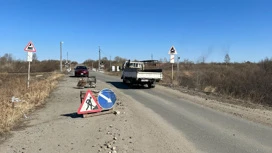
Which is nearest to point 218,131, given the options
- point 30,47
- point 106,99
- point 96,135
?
point 96,135

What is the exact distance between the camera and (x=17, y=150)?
708 centimetres

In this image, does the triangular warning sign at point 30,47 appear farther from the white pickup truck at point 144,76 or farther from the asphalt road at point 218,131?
the asphalt road at point 218,131

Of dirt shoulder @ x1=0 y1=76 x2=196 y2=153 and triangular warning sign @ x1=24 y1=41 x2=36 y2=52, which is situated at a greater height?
triangular warning sign @ x1=24 y1=41 x2=36 y2=52

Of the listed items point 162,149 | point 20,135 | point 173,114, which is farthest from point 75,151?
point 173,114

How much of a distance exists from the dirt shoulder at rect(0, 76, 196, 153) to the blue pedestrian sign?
1.25 ft

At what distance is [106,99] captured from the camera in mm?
11773

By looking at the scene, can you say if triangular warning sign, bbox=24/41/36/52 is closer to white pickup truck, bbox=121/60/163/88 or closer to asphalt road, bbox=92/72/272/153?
white pickup truck, bbox=121/60/163/88

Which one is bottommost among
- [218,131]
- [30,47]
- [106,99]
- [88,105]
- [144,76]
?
[218,131]

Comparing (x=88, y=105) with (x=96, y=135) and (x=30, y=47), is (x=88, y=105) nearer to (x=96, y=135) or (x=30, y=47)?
(x=96, y=135)

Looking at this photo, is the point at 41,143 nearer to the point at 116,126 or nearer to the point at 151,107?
the point at 116,126

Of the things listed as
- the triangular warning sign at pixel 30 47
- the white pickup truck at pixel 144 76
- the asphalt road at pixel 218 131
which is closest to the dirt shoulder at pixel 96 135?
the asphalt road at pixel 218 131

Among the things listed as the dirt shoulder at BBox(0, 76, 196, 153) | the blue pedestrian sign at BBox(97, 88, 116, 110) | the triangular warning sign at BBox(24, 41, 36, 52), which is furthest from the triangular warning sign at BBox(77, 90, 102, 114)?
the triangular warning sign at BBox(24, 41, 36, 52)

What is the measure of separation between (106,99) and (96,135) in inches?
131

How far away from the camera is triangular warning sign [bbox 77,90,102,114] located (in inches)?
441
